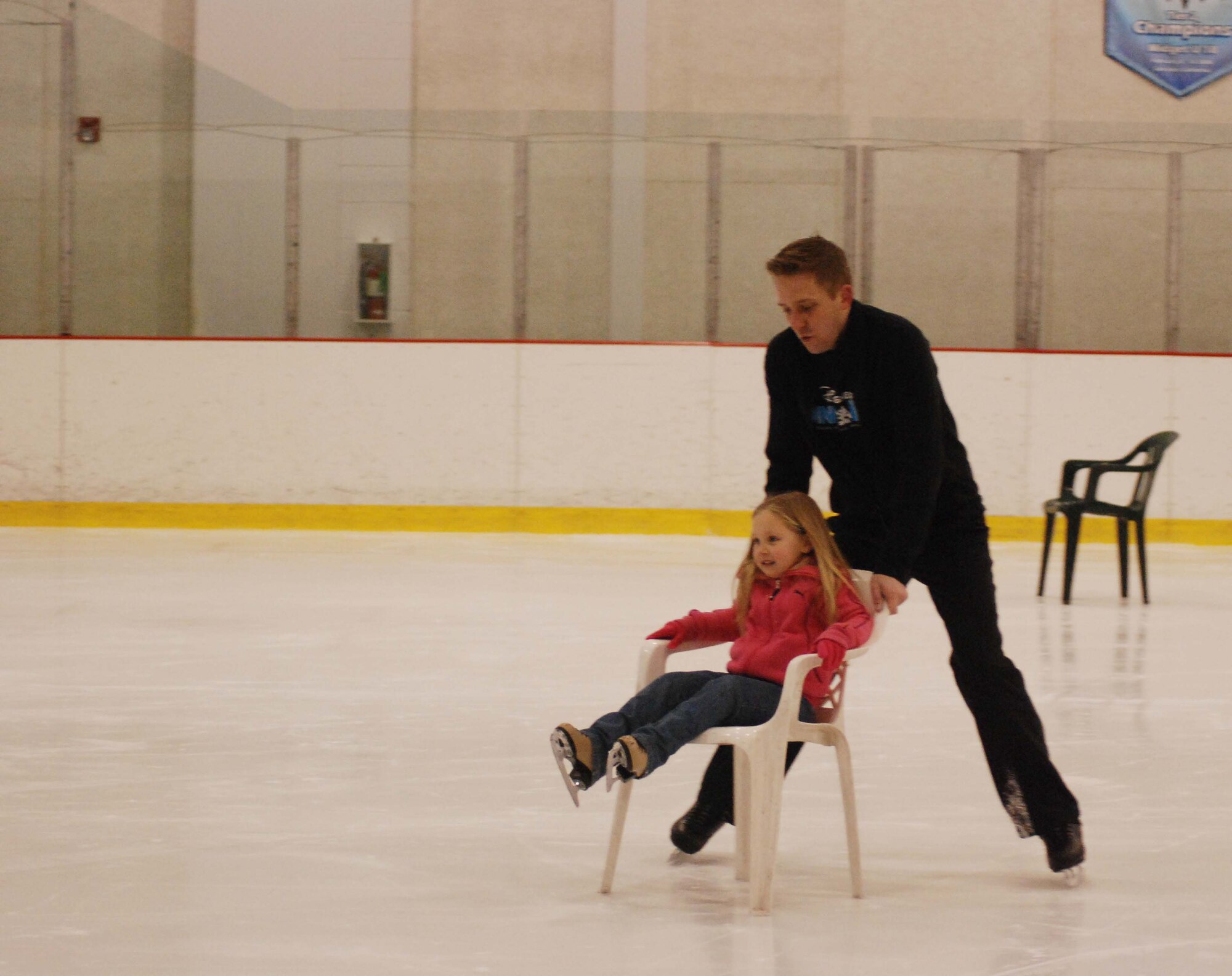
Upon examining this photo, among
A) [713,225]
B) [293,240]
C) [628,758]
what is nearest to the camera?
[628,758]

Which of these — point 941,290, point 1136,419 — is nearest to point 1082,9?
point 941,290

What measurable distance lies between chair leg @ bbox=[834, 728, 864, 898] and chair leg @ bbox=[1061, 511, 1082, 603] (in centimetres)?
421

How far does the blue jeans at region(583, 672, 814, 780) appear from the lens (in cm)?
227

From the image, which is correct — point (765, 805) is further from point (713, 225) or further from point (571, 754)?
point (713, 225)

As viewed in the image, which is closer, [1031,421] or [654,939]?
[654,939]

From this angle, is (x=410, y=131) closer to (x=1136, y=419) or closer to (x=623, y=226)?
(x=623, y=226)

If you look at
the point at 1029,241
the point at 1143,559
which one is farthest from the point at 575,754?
the point at 1029,241

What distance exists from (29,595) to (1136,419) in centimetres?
621

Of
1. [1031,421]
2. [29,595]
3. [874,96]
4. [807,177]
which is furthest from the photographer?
[874,96]

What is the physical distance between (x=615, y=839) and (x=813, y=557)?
55 centimetres

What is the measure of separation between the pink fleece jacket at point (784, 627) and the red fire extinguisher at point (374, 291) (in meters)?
7.46

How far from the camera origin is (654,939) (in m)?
2.24

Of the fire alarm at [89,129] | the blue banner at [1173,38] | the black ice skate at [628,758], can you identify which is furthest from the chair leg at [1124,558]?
the fire alarm at [89,129]

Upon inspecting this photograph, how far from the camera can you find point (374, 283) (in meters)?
9.77
